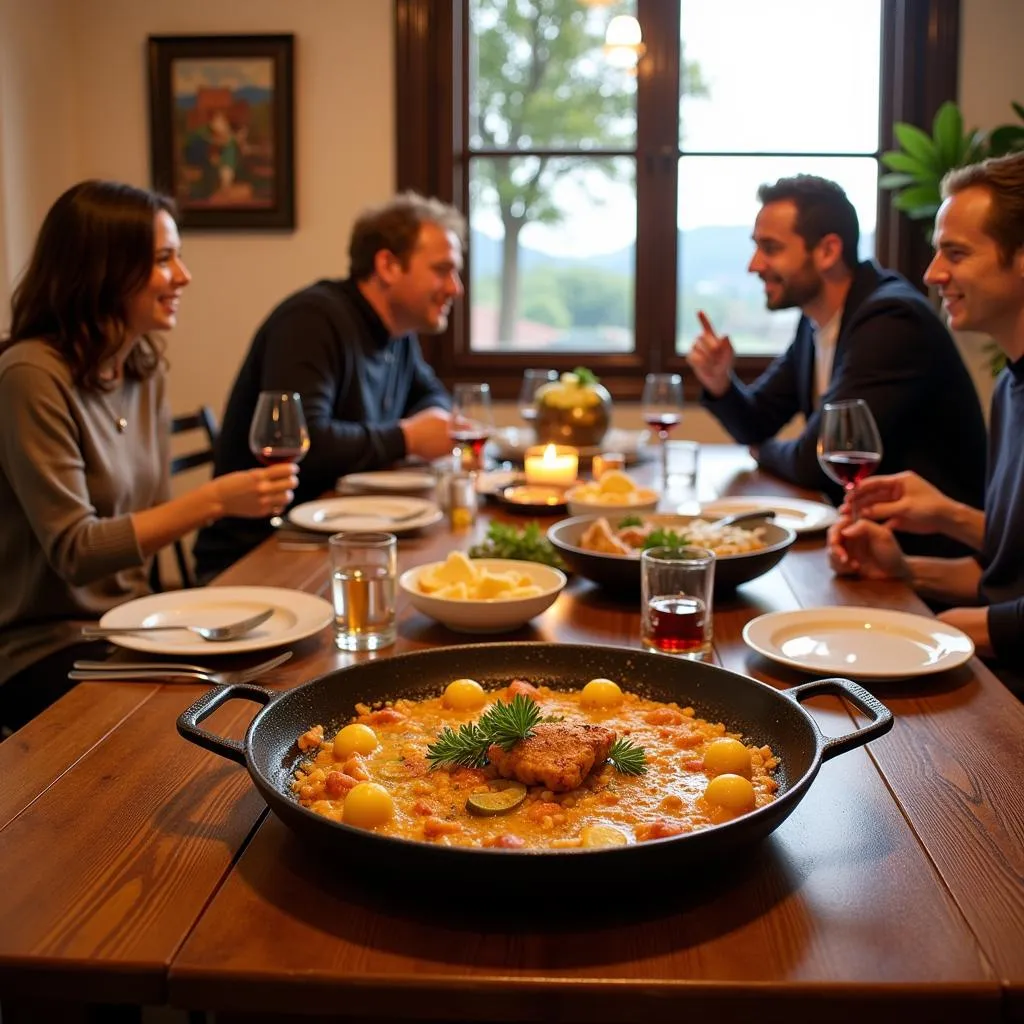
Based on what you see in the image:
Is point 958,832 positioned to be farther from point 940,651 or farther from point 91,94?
point 91,94

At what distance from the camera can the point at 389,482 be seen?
9.11 ft

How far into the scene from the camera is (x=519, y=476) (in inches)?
110

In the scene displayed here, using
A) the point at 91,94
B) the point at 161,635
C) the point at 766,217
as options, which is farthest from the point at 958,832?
the point at 91,94

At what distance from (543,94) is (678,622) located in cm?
361

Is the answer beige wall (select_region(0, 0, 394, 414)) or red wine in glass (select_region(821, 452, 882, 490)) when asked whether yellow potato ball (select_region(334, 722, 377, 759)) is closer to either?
red wine in glass (select_region(821, 452, 882, 490))

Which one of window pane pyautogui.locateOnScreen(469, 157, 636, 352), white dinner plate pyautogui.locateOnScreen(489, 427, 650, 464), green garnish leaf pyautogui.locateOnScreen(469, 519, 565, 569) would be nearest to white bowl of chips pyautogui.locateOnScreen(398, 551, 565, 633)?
green garnish leaf pyautogui.locateOnScreen(469, 519, 565, 569)

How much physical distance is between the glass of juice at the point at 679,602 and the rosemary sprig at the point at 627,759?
0.45 m

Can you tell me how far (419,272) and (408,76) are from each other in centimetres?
138

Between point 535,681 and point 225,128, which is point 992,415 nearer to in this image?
point 535,681

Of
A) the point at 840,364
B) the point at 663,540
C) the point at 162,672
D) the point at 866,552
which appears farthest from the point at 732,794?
the point at 840,364

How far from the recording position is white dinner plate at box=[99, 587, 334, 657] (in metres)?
1.51

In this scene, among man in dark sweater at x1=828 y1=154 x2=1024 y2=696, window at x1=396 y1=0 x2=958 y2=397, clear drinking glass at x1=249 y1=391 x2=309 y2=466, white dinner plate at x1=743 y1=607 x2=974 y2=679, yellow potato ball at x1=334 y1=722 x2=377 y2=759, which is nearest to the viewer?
yellow potato ball at x1=334 y1=722 x2=377 y2=759

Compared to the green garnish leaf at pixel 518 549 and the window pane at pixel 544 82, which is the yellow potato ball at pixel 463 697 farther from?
the window pane at pixel 544 82

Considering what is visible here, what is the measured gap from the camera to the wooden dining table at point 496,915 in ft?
2.59
